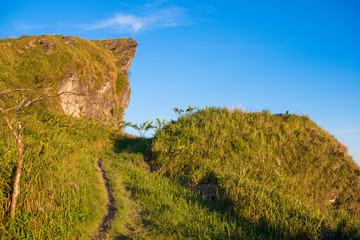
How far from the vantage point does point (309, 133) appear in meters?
14.8

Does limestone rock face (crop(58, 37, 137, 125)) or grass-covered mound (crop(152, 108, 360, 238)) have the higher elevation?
limestone rock face (crop(58, 37, 137, 125))

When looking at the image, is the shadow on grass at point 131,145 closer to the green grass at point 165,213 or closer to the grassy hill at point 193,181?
the grassy hill at point 193,181

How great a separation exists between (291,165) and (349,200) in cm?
302

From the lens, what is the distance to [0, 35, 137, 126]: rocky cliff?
20.1 meters

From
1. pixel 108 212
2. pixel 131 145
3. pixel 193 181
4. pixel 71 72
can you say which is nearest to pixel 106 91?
pixel 71 72

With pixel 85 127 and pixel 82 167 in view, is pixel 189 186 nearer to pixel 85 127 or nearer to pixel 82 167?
pixel 82 167

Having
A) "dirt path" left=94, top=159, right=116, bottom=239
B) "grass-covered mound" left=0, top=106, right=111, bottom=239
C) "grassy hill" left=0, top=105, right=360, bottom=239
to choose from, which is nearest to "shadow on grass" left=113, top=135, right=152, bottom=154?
"grassy hill" left=0, top=105, right=360, bottom=239

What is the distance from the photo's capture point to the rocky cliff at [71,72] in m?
20.1

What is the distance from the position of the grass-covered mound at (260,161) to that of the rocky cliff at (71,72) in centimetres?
681

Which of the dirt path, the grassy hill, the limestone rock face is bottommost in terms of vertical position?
the dirt path

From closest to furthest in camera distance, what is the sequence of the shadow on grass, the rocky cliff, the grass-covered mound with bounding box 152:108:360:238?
the grass-covered mound with bounding box 152:108:360:238
the shadow on grass
the rocky cliff

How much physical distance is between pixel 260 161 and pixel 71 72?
21.0 m

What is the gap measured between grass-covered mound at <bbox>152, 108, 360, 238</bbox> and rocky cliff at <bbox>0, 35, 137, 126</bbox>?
6812mm

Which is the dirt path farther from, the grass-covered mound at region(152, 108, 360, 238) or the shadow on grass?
the shadow on grass
